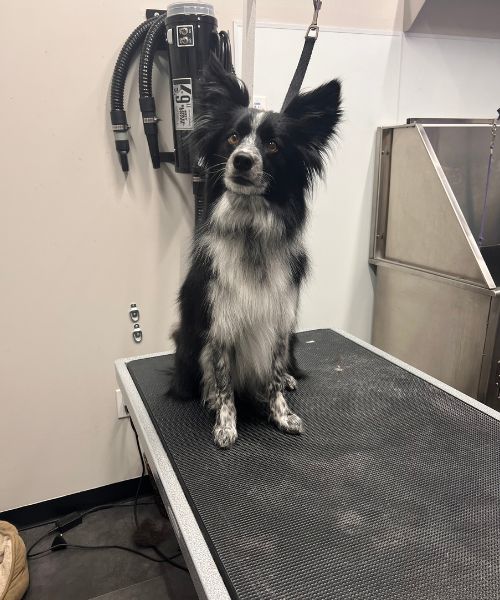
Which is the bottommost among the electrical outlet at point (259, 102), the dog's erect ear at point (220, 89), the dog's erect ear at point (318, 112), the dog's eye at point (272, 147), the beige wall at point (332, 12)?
the dog's eye at point (272, 147)

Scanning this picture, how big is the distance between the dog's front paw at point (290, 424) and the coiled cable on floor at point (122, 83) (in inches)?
48.0

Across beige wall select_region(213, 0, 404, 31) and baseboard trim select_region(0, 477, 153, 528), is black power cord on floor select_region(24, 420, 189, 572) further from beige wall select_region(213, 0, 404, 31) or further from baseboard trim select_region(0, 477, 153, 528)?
beige wall select_region(213, 0, 404, 31)

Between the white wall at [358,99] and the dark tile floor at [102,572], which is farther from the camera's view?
the white wall at [358,99]

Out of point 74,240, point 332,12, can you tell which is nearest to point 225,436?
point 74,240

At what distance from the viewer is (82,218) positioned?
1.83 m

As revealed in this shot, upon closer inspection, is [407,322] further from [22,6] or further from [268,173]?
[22,6]

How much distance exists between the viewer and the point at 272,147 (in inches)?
45.1

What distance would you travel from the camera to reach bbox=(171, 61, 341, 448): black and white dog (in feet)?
3.76

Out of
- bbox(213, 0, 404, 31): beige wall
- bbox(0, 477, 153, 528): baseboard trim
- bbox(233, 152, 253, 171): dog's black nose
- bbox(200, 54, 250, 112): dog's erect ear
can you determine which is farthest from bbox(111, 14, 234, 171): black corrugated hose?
bbox(0, 477, 153, 528): baseboard trim

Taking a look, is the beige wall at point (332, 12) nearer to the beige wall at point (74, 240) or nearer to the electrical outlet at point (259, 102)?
the beige wall at point (74, 240)

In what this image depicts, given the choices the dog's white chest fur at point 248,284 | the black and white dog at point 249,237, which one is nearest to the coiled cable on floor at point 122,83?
the black and white dog at point 249,237

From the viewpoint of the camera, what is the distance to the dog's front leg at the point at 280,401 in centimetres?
131

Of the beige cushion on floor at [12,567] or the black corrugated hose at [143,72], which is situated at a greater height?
the black corrugated hose at [143,72]

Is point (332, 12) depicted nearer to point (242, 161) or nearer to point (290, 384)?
point (242, 161)
